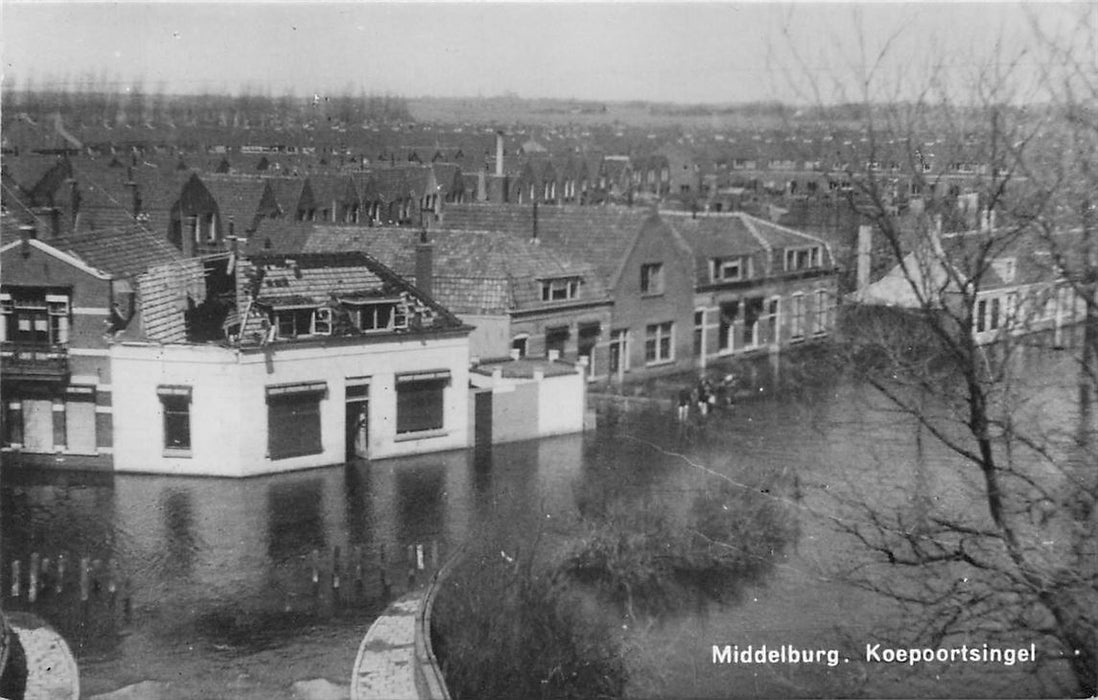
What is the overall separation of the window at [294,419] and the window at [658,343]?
678 cm

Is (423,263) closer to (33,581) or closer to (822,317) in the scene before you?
(822,317)

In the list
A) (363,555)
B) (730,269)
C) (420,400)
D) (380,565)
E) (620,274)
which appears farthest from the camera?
(730,269)

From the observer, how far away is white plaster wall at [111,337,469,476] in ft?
40.8

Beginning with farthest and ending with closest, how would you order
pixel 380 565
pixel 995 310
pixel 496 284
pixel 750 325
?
pixel 750 325, pixel 496 284, pixel 380 565, pixel 995 310

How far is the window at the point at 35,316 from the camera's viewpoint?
11773 millimetres

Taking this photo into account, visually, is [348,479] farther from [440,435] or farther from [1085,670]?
[1085,670]

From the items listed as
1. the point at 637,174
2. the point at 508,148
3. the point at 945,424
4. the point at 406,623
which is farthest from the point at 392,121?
the point at 637,174

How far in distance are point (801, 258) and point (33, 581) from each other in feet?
45.7

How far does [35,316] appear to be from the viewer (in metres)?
12.1

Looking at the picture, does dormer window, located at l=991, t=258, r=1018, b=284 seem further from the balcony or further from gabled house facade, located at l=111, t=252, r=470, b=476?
→ the balcony

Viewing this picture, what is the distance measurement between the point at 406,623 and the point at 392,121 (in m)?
5.84

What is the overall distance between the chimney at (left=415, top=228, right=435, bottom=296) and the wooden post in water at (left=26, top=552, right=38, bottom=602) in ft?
21.8

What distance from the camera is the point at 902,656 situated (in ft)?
29.6

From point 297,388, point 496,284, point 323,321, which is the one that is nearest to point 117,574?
point 297,388
